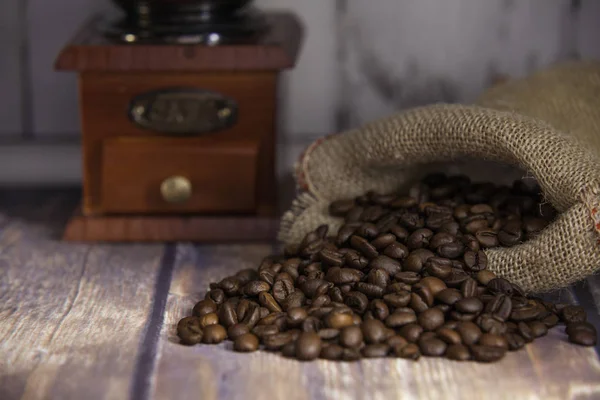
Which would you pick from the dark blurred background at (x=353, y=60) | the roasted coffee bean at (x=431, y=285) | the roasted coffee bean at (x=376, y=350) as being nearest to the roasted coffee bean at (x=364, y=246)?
the roasted coffee bean at (x=431, y=285)

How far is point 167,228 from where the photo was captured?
5.87 ft

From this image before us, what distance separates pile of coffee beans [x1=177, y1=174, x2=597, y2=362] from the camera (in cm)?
125

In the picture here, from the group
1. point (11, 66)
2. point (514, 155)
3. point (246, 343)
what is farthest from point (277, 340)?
point (11, 66)

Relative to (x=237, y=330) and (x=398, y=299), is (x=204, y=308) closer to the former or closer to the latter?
(x=237, y=330)

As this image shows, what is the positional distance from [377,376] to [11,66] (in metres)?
1.40

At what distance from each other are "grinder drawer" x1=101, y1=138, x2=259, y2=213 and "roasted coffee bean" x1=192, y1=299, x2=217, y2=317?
0.39m

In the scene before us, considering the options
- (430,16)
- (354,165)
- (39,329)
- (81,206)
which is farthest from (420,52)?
(39,329)

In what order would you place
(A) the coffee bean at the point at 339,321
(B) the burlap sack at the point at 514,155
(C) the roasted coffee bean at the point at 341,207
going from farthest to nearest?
(C) the roasted coffee bean at the point at 341,207 < (B) the burlap sack at the point at 514,155 < (A) the coffee bean at the point at 339,321

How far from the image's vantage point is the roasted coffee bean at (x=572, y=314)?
1.34 meters

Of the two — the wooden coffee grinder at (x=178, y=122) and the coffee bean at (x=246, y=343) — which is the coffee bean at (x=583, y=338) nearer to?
the coffee bean at (x=246, y=343)

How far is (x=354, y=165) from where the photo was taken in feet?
5.54

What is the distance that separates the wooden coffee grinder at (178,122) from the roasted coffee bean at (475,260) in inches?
19.9

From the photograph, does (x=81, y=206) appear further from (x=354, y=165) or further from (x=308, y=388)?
(x=308, y=388)

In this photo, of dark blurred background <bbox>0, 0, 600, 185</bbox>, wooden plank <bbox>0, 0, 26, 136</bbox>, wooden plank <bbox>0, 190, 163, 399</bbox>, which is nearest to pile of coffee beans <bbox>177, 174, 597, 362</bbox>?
wooden plank <bbox>0, 190, 163, 399</bbox>
